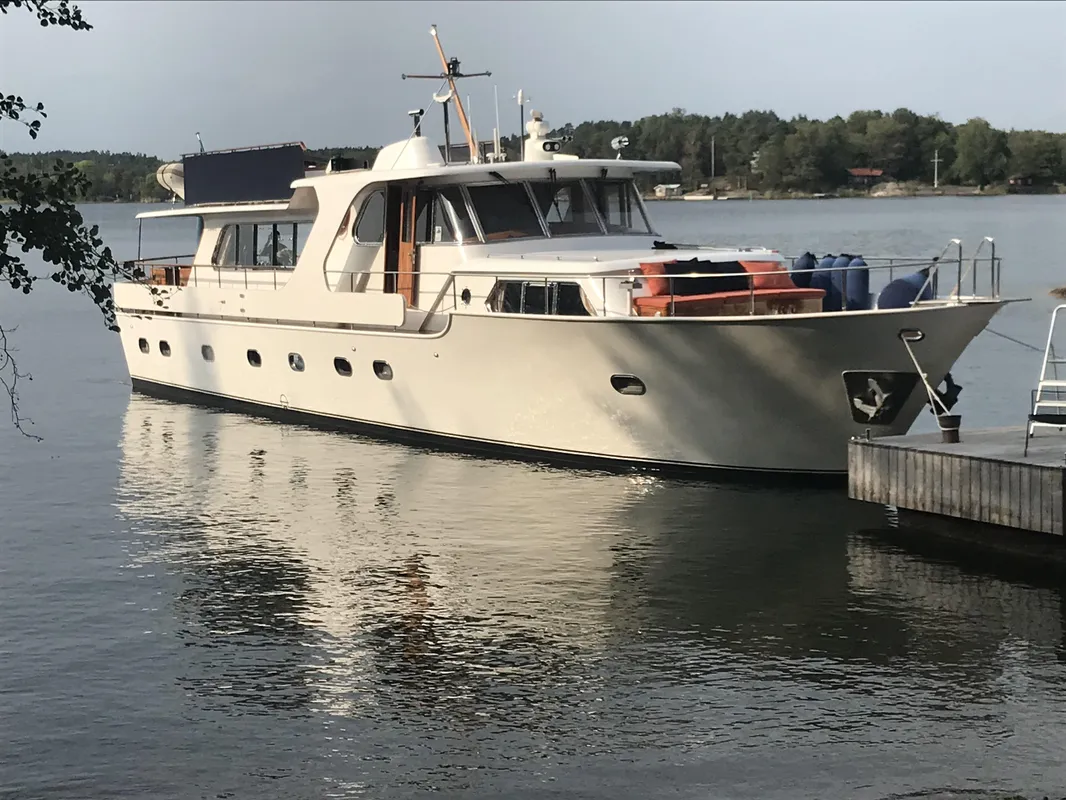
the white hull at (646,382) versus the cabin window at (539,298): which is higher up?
the cabin window at (539,298)

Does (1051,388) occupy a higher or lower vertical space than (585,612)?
higher

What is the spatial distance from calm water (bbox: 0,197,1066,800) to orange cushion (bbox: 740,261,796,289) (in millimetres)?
2279

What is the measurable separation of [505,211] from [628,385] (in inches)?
140

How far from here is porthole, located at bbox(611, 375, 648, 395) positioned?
16.0 m

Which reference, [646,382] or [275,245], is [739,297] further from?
[275,245]

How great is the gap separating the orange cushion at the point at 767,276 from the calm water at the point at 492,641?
228 centimetres

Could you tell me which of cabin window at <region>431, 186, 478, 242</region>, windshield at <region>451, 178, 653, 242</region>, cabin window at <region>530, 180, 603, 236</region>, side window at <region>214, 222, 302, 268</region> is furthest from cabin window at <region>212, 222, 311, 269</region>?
cabin window at <region>530, 180, 603, 236</region>

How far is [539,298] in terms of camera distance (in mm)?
16797

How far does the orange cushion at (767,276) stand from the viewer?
15.8m

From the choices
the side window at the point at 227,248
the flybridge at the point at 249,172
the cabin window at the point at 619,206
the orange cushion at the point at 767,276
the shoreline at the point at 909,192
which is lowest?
the orange cushion at the point at 767,276

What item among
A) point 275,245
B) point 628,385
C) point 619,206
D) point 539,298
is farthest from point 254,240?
point 628,385

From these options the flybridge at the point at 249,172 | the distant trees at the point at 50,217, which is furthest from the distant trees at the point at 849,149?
the distant trees at the point at 50,217

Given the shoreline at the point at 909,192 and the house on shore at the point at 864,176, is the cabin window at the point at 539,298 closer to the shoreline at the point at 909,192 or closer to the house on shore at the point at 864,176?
the shoreline at the point at 909,192

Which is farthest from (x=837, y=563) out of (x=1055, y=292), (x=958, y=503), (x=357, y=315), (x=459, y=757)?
(x=1055, y=292)
